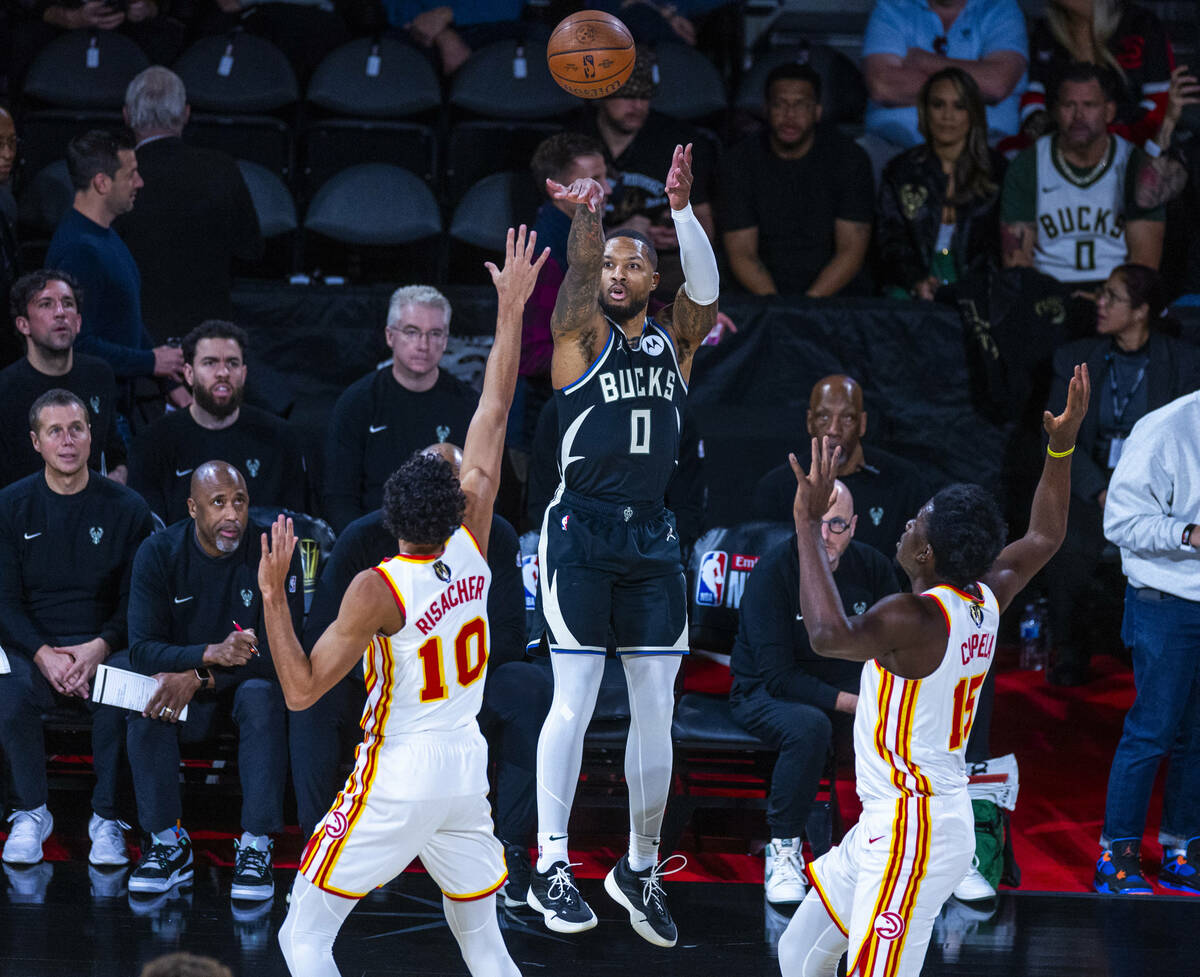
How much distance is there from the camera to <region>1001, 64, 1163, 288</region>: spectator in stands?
333 inches

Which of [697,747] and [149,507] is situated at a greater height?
[149,507]

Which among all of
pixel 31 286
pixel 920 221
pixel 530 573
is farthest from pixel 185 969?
pixel 920 221

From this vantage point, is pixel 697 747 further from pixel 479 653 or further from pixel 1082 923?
pixel 479 653

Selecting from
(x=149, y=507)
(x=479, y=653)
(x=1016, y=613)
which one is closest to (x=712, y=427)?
(x=1016, y=613)

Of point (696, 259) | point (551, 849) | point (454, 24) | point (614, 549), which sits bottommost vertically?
point (551, 849)

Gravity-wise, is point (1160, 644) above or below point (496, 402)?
below

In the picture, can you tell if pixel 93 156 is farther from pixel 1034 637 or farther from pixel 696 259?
pixel 1034 637

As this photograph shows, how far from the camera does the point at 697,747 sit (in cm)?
625

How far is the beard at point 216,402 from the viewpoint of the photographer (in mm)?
6922

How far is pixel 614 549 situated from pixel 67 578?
265cm

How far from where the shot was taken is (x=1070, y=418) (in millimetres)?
4828

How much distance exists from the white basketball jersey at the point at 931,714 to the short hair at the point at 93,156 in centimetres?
472

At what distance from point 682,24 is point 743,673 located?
5027 millimetres

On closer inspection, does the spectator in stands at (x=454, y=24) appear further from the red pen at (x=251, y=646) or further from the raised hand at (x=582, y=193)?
the raised hand at (x=582, y=193)
